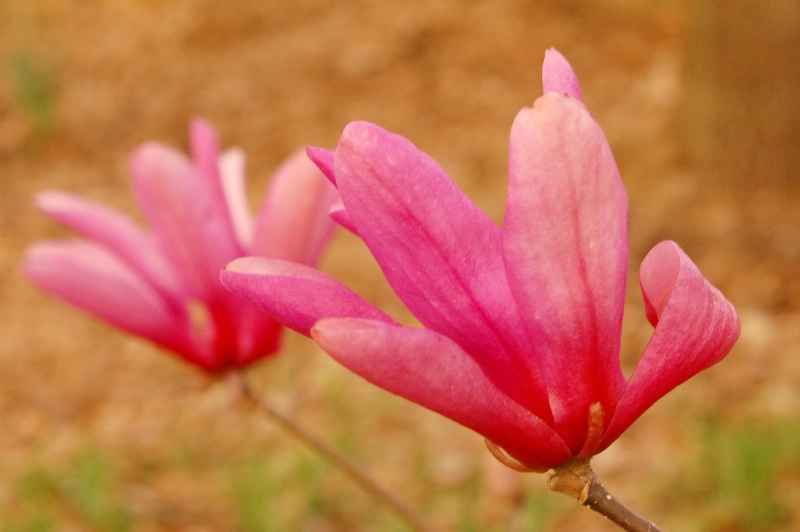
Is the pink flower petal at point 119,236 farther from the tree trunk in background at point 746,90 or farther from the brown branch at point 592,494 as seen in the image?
the tree trunk in background at point 746,90

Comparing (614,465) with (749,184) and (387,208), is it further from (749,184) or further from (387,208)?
(387,208)

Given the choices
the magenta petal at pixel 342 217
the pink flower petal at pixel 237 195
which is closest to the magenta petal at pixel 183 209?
the pink flower petal at pixel 237 195

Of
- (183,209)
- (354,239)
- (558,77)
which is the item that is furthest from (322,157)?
(354,239)

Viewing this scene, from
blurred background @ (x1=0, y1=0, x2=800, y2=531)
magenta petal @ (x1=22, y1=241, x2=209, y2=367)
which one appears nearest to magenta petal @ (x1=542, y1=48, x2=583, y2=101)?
magenta petal @ (x1=22, y1=241, x2=209, y2=367)

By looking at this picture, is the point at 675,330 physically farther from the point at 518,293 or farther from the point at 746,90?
the point at 746,90

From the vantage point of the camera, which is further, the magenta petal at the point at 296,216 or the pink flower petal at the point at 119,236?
the pink flower petal at the point at 119,236

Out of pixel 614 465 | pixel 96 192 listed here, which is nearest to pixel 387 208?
pixel 614 465
